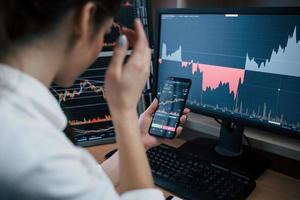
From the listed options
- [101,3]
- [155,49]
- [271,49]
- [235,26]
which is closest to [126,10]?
[155,49]

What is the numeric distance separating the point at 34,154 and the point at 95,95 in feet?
2.49

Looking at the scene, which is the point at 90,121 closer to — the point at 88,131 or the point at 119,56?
the point at 88,131

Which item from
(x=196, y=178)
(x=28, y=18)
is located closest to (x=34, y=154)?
(x=28, y=18)

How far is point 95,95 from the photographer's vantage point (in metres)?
1.21

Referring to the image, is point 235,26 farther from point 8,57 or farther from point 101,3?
point 8,57

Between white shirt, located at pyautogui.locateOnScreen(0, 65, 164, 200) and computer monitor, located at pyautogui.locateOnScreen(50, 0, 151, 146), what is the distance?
650mm

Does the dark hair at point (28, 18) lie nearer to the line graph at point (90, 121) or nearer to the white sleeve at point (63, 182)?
the white sleeve at point (63, 182)

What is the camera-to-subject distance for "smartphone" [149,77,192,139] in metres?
1.00

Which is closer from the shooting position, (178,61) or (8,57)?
(8,57)

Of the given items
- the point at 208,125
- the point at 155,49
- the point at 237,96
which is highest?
the point at 155,49

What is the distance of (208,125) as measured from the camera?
1.18m

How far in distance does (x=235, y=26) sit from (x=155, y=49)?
0.30 metres

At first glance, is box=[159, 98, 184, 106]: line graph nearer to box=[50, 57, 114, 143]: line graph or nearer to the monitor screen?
the monitor screen

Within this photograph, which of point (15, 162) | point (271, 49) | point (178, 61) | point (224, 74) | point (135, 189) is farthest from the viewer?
point (178, 61)
